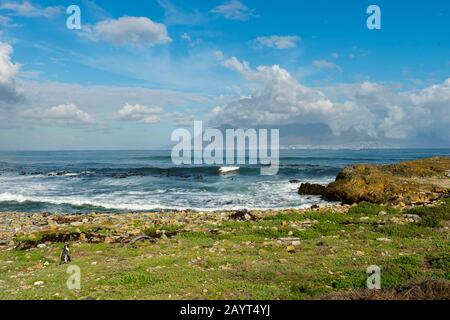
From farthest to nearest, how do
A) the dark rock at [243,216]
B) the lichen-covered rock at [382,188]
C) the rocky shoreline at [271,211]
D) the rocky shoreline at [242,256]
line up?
the lichen-covered rock at [382,188]
the dark rock at [243,216]
the rocky shoreline at [271,211]
the rocky shoreline at [242,256]

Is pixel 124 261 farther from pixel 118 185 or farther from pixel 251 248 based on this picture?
pixel 118 185

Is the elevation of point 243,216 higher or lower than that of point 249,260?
lower

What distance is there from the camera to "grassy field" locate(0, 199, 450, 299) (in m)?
10.0

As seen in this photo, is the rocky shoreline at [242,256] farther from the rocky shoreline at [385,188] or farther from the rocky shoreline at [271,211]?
the rocky shoreline at [385,188]

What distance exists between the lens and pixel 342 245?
1505 centimetres

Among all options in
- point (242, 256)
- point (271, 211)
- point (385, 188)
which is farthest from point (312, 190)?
point (242, 256)

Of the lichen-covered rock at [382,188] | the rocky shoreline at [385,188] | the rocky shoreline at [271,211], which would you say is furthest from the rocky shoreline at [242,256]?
the lichen-covered rock at [382,188]

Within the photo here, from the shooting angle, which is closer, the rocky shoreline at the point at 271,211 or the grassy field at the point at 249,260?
the grassy field at the point at 249,260

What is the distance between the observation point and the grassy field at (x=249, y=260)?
394 inches

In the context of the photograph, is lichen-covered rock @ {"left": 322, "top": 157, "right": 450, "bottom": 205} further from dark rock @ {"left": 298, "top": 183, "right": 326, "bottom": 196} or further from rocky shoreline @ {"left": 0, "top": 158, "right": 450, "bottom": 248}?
dark rock @ {"left": 298, "top": 183, "right": 326, "bottom": 196}

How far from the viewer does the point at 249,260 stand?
13055 mm

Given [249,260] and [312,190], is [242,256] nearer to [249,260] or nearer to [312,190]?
[249,260]
